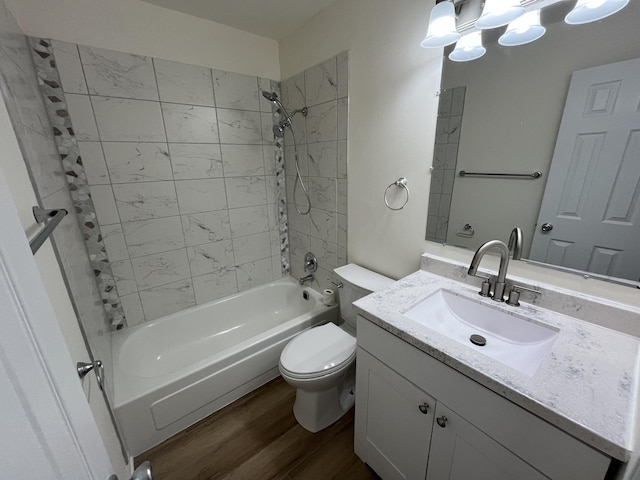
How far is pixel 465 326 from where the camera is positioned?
1083mm

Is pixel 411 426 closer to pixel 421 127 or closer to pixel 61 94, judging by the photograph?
pixel 421 127

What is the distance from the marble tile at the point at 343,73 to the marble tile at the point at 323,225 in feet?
2.51

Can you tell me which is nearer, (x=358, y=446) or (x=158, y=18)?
(x=358, y=446)

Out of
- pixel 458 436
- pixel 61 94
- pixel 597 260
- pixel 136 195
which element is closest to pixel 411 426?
pixel 458 436

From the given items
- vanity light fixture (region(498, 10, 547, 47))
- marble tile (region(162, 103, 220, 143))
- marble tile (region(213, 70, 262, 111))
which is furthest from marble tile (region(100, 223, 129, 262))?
vanity light fixture (region(498, 10, 547, 47))

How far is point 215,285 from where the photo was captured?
213 centimetres

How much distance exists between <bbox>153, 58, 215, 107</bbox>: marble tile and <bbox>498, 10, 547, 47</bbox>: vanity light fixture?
5.50ft

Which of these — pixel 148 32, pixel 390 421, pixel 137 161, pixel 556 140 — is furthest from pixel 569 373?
pixel 148 32

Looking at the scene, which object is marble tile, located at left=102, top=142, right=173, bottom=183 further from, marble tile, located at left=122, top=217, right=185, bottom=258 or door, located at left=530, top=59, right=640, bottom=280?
door, located at left=530, top=59, right=640, bottom=280

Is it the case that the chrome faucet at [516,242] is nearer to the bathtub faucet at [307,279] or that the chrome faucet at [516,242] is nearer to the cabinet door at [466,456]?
the cabinet door at [466,456]

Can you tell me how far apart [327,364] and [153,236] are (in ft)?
4.69

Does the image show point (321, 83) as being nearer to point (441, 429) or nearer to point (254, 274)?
point (254, 274)

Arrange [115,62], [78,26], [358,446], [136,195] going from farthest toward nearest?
[136,195]
[115,62]
[78,26]
[358,446]

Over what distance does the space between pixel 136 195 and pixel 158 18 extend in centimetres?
106
